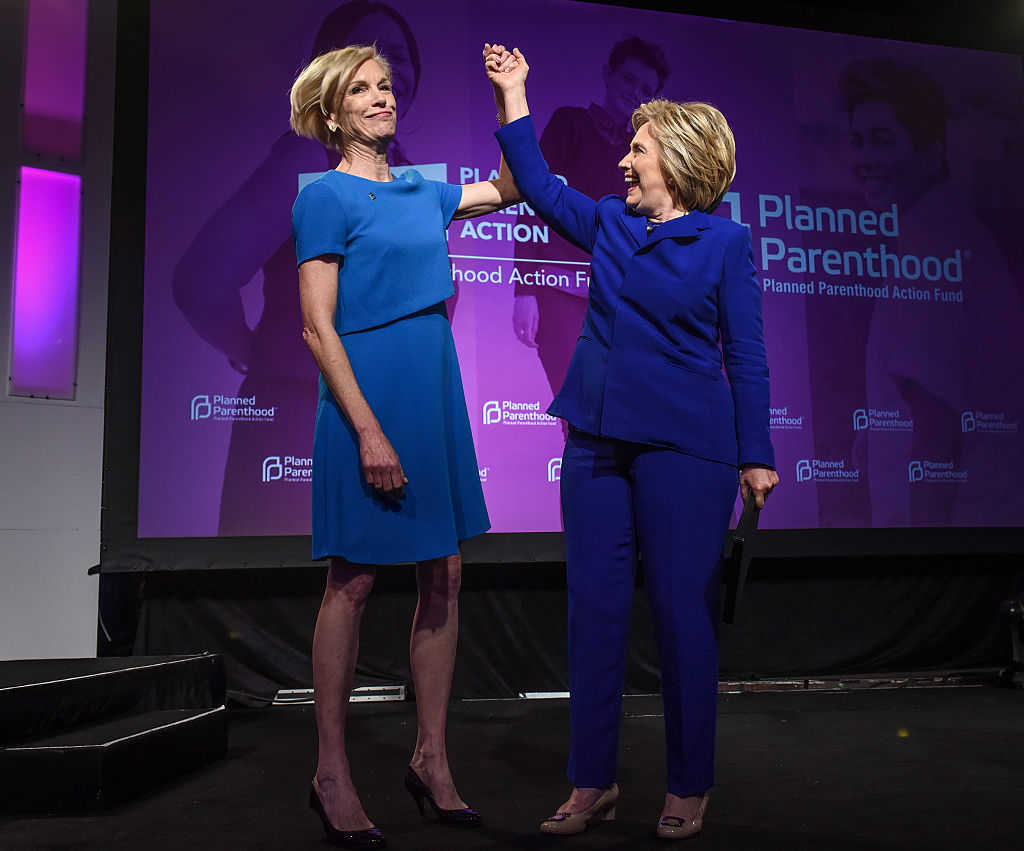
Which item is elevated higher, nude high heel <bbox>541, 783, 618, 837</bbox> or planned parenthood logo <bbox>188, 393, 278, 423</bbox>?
planned parenthood logo <bbox>188, 393, 278, 423</bbox>

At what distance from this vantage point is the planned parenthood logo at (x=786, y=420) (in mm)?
3734

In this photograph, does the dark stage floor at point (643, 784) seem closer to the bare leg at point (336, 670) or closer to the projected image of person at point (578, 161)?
the bare leg at point (336, 670)

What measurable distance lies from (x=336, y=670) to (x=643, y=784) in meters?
A: 0.84

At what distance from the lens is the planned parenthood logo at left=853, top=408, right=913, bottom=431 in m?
3.81

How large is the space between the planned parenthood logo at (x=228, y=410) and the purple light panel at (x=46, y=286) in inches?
20.0

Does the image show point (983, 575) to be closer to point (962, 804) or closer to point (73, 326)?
point (962, 804)

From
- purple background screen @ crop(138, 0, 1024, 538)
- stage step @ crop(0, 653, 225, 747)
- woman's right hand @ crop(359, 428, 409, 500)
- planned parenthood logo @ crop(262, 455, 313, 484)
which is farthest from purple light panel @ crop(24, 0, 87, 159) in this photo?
woman's right hand @ crop(359, 428, 409, 500)

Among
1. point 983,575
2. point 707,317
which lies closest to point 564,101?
point 707,317

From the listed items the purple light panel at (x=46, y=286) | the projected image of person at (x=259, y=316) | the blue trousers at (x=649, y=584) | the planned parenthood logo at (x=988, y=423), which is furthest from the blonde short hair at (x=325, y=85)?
the planned parenthood logo at (x=988, y=423)

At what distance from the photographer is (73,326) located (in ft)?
11.2

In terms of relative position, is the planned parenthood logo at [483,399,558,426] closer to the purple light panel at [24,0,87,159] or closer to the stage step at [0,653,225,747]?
the stage step at [0,653,225,747]

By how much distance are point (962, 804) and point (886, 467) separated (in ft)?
6.91

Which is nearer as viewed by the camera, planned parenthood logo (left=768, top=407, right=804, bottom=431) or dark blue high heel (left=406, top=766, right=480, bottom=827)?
dark blue high heel (left=406, top=766, right=480, bottom=827)

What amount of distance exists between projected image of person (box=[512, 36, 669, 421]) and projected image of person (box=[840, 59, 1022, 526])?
989 millimetres
